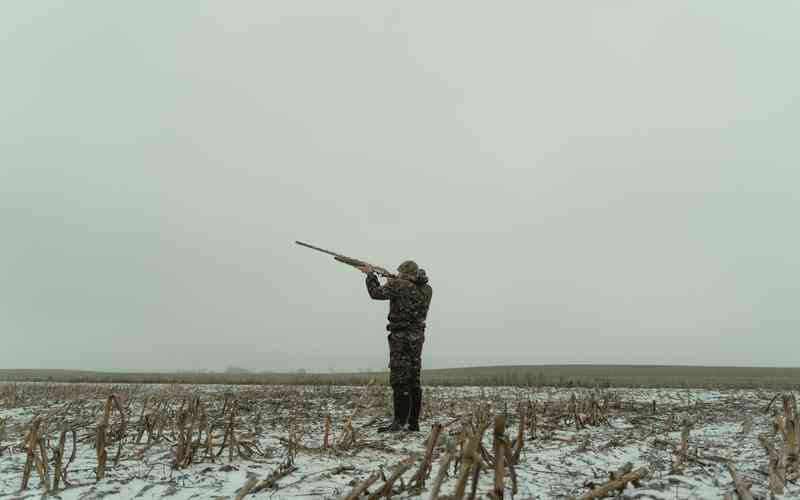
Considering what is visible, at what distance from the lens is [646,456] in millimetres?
7000

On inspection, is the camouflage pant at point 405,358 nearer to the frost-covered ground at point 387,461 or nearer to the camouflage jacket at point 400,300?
the camouflage jacket at point 400,300

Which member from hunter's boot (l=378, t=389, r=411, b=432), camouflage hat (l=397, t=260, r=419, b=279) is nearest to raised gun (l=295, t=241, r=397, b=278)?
camouflage hat (l=397, t=260, r=419, b=279)

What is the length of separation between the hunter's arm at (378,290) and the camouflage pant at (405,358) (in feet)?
2.38

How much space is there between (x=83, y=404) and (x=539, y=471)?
1373 cm

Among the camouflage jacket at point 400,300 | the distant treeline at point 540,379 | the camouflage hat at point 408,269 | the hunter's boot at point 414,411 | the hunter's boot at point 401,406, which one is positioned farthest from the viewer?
the distant treeline at point 540,379

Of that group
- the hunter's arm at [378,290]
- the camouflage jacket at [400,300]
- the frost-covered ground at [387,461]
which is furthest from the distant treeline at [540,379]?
the frost-covered ground at [387,461]

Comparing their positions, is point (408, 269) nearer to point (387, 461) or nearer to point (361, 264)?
point (361, 264)

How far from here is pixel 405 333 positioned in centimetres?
970

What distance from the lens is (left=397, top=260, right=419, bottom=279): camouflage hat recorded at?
9.94 meters

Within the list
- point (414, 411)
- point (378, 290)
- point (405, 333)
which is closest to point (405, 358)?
point (405, 333)

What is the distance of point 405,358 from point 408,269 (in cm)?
169

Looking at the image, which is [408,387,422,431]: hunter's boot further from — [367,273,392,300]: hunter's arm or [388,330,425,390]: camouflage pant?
[367,273,392,300]: hunter's arm

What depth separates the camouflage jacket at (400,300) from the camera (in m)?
9.71

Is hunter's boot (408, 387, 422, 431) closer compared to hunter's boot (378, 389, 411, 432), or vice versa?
hunter's boot (378, 389, 411, 432)
